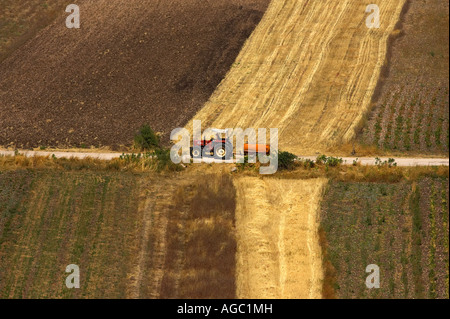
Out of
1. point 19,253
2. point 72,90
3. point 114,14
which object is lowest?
point 19,253

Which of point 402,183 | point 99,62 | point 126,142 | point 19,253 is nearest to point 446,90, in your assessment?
point 402,183

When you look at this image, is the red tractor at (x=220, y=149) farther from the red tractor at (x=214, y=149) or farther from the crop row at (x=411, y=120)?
the crop row at (x=411, y=120)

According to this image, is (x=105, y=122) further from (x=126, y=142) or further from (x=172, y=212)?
(x=172, y=212)

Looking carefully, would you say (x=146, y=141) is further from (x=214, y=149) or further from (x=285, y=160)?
(x=285, y=160)

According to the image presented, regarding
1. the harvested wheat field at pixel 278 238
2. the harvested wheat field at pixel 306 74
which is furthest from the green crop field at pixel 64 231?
the harvested wheat field at pixel 306 74

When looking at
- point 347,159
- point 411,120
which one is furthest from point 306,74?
point 347,159
